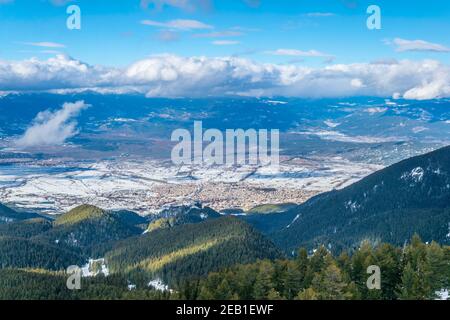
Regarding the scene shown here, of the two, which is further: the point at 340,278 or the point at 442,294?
the point at 442,294

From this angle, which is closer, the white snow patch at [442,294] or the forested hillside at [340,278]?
the forested hillside at [340,278]

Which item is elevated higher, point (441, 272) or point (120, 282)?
point (441, 272)

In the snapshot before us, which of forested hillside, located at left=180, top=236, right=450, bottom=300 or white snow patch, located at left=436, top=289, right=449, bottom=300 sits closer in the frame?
forested hillside, located at left=180, top=236, right=450, bottom=300

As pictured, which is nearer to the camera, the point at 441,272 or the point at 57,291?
the point at 441,272

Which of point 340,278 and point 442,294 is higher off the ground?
point 340,278
